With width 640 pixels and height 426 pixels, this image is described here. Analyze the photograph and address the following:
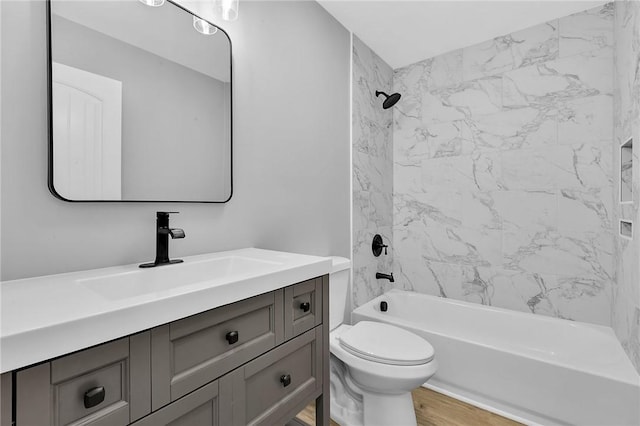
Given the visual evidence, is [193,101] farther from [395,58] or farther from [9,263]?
[395,58]

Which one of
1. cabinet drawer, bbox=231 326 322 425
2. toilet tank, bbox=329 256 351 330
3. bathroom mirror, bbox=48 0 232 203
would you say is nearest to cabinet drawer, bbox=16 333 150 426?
cabinet drawer, bbox=231 326 322 425

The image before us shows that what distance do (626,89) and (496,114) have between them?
2.61ft

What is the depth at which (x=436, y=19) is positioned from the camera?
2225 mm

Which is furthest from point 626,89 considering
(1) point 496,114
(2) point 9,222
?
(2) point 9,222

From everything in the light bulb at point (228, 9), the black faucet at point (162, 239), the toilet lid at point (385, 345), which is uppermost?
the light bulb at point (228, 9)

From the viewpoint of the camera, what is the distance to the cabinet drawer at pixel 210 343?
2.44 feet

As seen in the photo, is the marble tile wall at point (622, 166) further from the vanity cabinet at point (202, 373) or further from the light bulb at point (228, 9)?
the light bulb at point (228, 9)

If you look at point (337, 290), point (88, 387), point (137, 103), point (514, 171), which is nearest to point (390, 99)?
point (514, 171)

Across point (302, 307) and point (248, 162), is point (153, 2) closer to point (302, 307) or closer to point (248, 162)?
point (248, 162)

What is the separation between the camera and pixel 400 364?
1.46 metres

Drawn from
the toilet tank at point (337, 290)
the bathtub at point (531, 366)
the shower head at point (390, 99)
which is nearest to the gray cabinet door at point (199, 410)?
the toilet tank at point (337, 290)

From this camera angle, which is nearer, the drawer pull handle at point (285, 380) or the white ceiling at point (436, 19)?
the drawer pull handle at point (285, 380)

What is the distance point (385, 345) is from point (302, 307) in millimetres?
699

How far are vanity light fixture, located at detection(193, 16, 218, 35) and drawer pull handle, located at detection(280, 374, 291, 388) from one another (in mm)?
1458
